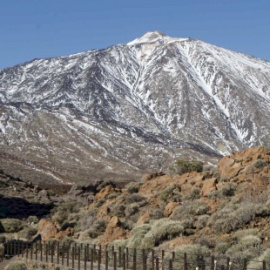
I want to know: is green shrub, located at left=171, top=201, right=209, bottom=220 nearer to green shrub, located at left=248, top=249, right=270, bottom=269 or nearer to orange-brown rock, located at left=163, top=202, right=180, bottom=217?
orange-brown rock, located at left=163, top=202, right=180, bottom=217

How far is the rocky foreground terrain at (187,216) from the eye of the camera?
751 inches

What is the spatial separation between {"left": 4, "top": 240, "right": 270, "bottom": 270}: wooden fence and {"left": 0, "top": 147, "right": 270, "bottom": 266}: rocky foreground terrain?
2.17 ft

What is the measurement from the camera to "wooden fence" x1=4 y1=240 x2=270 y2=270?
15453 mm

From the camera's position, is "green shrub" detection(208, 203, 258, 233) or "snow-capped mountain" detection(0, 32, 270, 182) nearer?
"green shrub" detection(208, 203, 258, 233)

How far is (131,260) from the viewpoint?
19.2 metres

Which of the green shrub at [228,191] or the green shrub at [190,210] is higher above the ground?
the green shrub at [228,191]


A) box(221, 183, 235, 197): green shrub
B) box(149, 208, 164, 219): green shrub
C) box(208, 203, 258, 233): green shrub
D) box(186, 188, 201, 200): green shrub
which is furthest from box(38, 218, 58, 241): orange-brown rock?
box(208, 203, 258, 233): green shrub

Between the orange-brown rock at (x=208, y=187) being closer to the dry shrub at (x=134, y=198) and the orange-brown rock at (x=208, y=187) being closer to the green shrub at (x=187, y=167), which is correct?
the dry shrub at (x=134, y=198)

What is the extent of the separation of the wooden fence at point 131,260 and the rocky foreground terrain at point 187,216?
0.66 m

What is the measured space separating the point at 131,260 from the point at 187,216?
4.75 meters

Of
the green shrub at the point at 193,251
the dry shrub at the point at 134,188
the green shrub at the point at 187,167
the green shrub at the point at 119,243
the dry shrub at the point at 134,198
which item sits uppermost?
the green shrub at the point at 187,167

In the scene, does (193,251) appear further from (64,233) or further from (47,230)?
(64,233)

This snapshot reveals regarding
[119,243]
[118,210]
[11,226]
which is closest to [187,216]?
[119,243]

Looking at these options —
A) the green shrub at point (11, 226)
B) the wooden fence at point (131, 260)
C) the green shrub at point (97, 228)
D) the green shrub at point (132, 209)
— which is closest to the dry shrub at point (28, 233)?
the green shrub at point (11, 226)
